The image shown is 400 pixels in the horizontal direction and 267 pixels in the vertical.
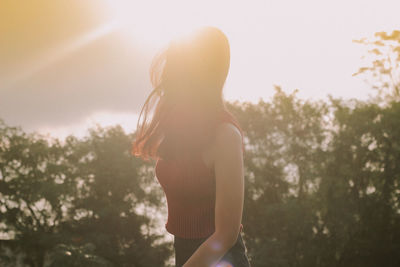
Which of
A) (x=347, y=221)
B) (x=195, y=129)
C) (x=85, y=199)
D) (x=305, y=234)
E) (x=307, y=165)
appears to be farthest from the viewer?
(x=85, y=199)

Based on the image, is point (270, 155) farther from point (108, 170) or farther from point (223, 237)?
point (223, 237)

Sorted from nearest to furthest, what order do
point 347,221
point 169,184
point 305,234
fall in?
point 169,184 < point 347,221 < point 305,234

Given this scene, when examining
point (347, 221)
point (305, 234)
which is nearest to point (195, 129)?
point (347, 221)

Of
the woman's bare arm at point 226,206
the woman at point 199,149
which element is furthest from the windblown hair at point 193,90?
the woman's bare arm at point 226,206

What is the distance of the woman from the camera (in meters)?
1.76

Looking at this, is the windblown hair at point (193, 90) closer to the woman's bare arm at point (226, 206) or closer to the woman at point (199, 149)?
the woman at point (199, 149)

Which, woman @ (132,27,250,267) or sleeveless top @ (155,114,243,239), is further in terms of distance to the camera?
sleeveless top @ (155,114,243,239)

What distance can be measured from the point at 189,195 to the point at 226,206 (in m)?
0.37

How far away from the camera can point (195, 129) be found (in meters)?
1.99

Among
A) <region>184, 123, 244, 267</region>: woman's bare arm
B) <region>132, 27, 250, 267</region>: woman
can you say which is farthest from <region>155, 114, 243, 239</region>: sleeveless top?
<region>184, 123, 244, 267</region>: woman's bare arm

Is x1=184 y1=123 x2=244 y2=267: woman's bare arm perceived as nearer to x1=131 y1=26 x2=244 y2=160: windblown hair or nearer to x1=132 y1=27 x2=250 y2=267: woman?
x1=132 y1=27 x2=250 y2=267: woman

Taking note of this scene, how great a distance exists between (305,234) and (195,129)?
2735cm

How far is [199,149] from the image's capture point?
1.97 meters

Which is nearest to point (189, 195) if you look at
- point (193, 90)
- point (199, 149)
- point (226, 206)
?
point (199, 149)
